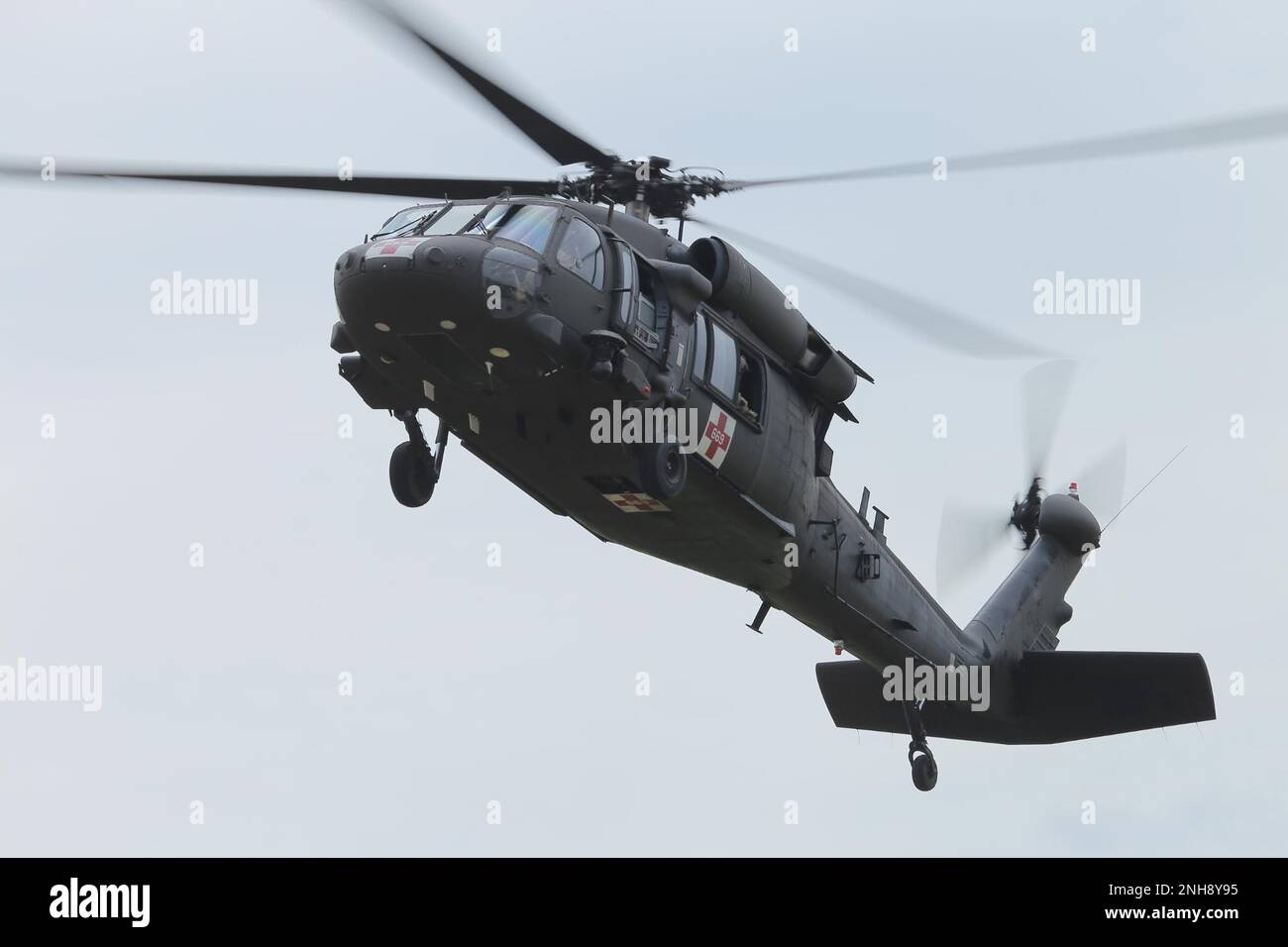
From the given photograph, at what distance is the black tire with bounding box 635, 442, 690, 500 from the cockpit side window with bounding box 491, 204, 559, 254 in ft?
7.31

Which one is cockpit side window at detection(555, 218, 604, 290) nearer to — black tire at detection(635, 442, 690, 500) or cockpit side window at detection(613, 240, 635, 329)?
cockpit side window at detection(613, 240, 635, 329)

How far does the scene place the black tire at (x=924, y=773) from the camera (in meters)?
22.4

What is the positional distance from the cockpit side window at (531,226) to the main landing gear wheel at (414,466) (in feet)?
7.98

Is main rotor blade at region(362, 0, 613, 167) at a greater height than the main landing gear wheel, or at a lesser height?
greater

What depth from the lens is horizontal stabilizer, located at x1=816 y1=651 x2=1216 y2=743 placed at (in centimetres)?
2262

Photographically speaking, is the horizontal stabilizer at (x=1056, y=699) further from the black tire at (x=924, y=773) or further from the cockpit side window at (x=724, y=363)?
the cockpit side window at (x=724, y=363)

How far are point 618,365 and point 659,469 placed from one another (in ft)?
3.80

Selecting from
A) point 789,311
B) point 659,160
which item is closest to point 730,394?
point 789,311

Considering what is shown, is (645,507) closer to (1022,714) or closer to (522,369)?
(522,369)

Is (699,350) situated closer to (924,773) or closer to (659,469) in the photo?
(659,469)

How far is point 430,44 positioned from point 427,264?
1.90 m

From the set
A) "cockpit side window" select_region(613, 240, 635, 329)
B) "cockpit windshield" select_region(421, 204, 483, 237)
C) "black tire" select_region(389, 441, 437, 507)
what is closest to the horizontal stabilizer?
"black tire" select_region(389, 441, 437, 507)

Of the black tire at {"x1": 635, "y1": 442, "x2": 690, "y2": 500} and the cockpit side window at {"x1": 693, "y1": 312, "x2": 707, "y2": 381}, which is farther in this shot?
the cockpit side window at {"x1": 693, "y1": 312, "x2": 707, "y2": 381}

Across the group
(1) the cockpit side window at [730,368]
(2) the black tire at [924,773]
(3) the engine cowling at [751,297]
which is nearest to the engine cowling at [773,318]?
(3) the engine cowling at [751,297]
